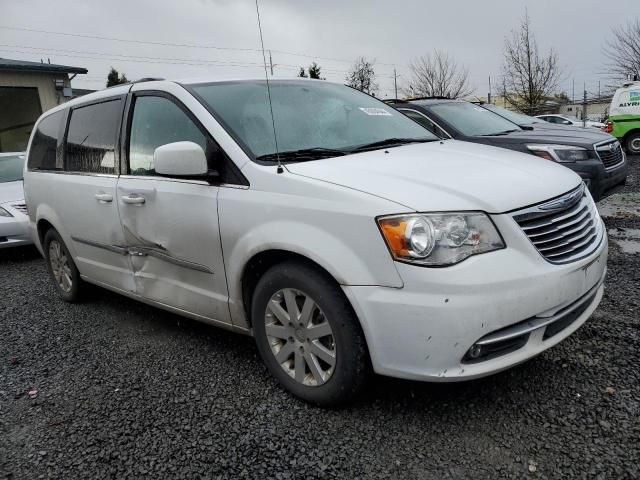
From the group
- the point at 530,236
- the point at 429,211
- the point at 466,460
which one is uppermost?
the point at 429,211

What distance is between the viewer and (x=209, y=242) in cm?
281

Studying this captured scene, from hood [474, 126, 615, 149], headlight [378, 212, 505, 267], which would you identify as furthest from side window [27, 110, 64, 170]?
hood [474, 126, 615, 149]

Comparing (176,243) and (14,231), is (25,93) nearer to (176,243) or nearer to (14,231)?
(14,231)

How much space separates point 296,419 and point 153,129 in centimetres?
A: 194

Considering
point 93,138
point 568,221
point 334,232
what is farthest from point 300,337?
point 93,138

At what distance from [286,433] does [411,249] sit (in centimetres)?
103

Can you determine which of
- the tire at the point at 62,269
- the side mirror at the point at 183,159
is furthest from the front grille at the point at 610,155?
the tire at the point at 62,269

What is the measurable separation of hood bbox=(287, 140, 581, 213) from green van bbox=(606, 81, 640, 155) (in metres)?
12.7

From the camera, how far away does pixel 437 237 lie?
83.9 inches

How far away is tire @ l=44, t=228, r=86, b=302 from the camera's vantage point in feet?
14.4

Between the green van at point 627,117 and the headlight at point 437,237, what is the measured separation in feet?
44.9

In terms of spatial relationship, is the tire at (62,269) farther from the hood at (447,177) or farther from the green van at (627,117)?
the green van at (627,117)

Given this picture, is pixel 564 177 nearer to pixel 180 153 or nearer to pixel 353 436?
pixel 353 436

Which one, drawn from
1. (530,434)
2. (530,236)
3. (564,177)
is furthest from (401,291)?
(564,177)
